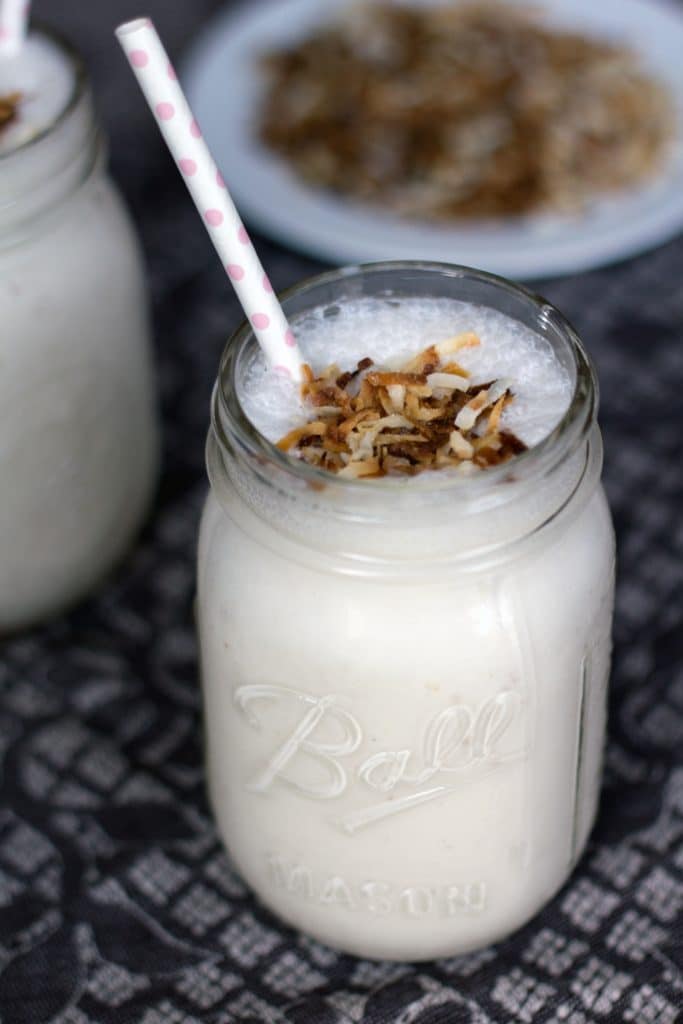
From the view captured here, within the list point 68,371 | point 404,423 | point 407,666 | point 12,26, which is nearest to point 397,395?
point 404,423

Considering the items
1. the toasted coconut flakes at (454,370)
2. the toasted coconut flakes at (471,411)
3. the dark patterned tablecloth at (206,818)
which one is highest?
the toasted coconut flakes at (471,411)

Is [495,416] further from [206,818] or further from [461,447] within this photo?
[206,818]

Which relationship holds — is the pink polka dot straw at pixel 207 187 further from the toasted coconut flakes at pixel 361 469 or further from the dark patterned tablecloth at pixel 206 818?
the dark patterned tablecloth at pixel 206 818

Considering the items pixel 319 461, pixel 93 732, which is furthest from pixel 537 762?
pixel 93 732

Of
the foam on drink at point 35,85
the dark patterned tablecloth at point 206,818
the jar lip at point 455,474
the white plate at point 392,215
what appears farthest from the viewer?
the white plate at point 392,215

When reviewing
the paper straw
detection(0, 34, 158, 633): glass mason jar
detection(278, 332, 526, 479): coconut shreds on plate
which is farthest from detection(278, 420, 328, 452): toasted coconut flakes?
the paper straw

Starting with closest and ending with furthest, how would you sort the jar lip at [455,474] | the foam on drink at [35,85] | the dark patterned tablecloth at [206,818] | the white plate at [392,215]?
the jar lip at [455,474] < the dark patterned tablecloth at [206,818] < the foam on drink at [35,85] < the white plate at [392,215]

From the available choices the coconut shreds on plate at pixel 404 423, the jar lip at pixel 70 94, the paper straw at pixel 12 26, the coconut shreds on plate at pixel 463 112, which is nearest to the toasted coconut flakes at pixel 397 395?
the coconut shreds on plate at pixel 404 423
